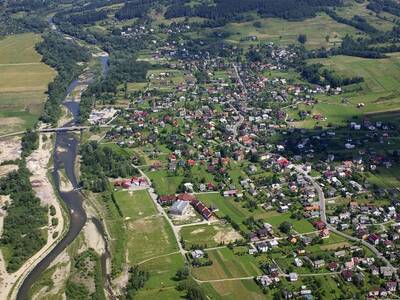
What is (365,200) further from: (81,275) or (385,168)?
(81,275)

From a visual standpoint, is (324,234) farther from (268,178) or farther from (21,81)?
(21,81)

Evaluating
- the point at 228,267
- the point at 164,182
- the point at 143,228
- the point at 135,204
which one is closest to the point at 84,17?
the point at 164,182

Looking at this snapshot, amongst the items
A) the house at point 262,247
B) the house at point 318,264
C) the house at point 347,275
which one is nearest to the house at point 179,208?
the house at point 262,247

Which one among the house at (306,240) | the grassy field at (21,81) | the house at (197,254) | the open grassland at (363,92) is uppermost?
the house at (197,254)

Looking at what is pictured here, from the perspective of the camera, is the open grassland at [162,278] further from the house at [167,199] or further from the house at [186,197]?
the house at [186,197]

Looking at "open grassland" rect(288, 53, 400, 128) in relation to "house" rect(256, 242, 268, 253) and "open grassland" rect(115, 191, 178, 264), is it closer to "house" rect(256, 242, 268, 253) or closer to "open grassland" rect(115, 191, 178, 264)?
"open grassland" rect(115, 191, 178, 264)

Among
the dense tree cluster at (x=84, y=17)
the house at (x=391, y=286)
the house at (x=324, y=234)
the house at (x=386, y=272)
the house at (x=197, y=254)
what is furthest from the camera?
the dense tree cluster at (x=84, y=17)

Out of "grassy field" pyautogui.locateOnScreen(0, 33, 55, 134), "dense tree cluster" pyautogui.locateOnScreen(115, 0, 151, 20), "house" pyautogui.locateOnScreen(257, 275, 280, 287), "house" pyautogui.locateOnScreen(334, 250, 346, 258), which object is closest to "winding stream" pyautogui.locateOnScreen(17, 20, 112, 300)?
"grassy field" pyautogui.locateOnScreen(0, 33, 55, 134)
